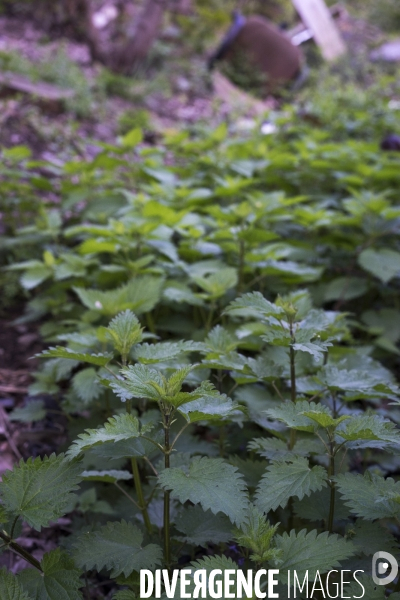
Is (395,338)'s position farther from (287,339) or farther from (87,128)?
(87,128)

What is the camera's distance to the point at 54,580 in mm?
947

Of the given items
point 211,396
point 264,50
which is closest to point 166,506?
point 211,396

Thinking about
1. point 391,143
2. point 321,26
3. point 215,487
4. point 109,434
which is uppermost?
point 109,434

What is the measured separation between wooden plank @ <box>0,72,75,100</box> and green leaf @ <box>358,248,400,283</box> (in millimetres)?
3449

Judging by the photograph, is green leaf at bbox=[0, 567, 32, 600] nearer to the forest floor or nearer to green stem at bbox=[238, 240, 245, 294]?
the forest floor

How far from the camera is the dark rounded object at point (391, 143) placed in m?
3.73

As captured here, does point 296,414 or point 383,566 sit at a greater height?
point 296,414

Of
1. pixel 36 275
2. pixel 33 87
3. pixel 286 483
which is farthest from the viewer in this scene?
pixel 33 87

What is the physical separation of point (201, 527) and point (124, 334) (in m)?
0.47

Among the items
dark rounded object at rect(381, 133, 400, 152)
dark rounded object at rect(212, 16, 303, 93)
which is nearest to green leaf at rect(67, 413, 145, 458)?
dark rounded object at rect(381, 133, 400, 152)

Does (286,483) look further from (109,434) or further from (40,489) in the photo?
(40,489)

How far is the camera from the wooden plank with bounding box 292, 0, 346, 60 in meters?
8.80

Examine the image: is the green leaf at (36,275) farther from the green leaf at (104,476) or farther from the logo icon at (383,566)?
the logo icon at (383,566)

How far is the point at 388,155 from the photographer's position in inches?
133
